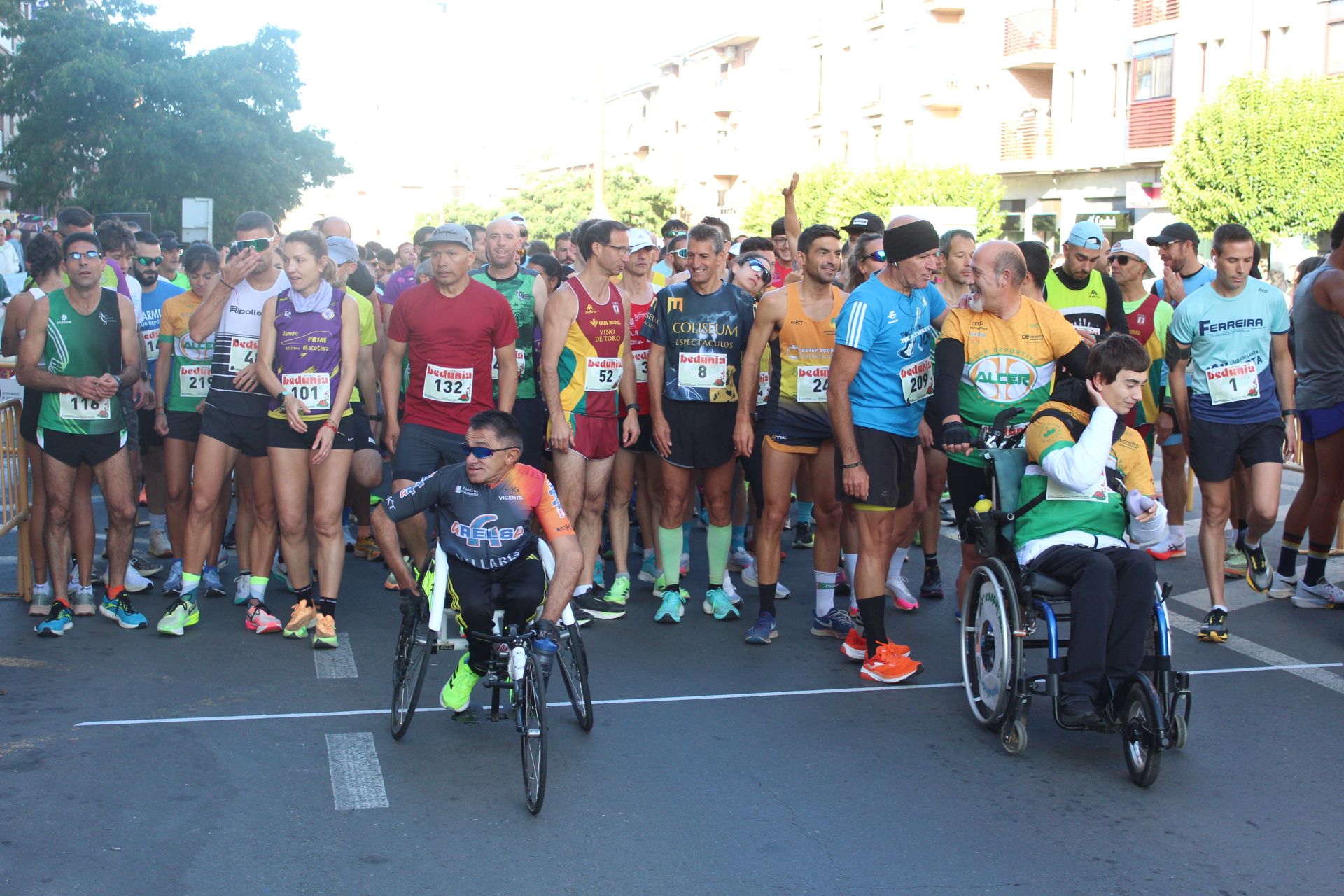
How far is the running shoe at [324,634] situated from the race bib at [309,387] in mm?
1124

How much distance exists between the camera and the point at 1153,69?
1518 inches

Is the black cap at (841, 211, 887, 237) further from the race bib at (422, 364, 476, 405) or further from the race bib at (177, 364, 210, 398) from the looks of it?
the race bib at (177, 364, 210, 398)

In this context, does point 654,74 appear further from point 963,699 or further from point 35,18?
point 963,699

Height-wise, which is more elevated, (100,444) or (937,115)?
(937,115)

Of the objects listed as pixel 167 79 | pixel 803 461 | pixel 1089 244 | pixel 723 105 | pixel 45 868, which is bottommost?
pixel 45 868

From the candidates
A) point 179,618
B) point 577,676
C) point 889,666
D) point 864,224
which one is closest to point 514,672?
point 577,676

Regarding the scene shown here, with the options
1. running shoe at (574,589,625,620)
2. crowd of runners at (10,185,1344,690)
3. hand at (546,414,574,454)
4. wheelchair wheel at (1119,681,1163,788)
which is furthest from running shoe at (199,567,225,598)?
wheelchair wheel at (1119,681,1163,788)

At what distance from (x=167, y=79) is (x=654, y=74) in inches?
1775

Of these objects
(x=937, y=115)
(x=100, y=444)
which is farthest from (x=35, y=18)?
(x=100, y=444)

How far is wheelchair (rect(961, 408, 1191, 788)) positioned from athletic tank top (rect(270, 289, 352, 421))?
11.3ft

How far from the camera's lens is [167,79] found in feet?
127

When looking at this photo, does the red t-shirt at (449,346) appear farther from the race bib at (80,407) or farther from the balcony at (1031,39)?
the balcony at (1031,39)

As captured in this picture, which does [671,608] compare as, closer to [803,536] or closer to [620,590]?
[620,590]

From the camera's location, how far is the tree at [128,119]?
3816cm
